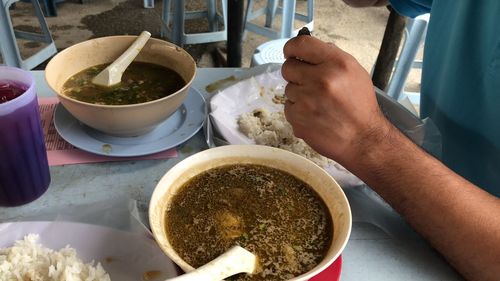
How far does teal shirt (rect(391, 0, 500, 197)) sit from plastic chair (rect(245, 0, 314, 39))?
1733 millimetres

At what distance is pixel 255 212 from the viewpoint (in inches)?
32.1

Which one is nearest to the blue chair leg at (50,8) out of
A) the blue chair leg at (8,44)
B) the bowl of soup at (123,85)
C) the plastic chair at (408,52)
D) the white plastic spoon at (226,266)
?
the blue chair leg at (8,44)

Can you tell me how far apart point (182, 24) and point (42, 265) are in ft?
8.42

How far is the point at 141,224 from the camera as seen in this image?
84cm

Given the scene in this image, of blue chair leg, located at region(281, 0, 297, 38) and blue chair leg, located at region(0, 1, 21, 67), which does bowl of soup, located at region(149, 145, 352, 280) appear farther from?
blue chair leg, located at region(281, 0, 297, 38)

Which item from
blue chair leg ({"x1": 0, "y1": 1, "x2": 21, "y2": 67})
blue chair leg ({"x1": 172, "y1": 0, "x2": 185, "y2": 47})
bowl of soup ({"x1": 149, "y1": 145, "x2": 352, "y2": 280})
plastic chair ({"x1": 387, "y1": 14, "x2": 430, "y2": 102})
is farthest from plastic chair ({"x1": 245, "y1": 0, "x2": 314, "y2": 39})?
bowl of soup ({"x1": 149, "y1": 145, "x2": 352, "y2": 280})

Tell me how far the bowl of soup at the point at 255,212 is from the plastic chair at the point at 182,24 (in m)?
2.36

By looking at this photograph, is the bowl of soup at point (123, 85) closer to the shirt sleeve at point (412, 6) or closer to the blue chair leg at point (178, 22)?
the shirt sleeve at point (412, 6)

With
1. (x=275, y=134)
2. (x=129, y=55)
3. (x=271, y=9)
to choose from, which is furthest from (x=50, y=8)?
(x=275, y=134)

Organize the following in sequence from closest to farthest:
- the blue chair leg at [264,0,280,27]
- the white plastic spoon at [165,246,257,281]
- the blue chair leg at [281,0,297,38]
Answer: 1. the white plastic spoon at [165,246,257,281]
2. the blue chair leg at [281,0,297,38]
3. the blue chair leg at [264,0,280,27]

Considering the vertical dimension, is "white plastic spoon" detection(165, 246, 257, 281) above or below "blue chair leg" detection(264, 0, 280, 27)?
above

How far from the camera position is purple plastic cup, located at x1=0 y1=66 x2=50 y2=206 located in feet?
2.69

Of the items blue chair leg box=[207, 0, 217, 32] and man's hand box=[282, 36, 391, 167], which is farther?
blue chair leg box=[207, 0, 217, 32]

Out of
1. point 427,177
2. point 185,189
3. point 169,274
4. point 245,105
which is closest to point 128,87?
point 245,105
